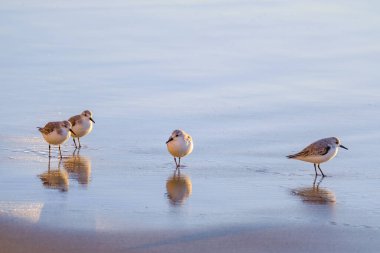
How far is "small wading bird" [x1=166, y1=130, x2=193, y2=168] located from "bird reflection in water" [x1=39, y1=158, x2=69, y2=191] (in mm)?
1464

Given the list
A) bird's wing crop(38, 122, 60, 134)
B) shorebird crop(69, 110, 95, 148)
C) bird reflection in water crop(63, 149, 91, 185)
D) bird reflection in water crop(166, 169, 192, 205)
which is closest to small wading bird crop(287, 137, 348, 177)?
bird reflection in water crop(166, 169, 192, 205)

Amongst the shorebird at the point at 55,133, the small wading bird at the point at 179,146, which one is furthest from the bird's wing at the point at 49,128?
the small wading bird at the point at 179,146

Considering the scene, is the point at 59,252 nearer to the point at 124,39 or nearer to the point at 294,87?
the point at 294,87

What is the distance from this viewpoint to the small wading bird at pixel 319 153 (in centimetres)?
1291

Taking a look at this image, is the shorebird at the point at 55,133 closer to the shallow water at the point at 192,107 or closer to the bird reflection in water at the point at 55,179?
the shallow water at the point at 192,107

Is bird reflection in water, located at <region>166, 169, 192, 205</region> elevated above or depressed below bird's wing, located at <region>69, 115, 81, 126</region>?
below

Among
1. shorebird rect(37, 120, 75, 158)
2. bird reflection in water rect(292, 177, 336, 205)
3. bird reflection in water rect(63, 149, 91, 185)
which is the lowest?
bird reflection in water rect(292, 177, 336, 205)

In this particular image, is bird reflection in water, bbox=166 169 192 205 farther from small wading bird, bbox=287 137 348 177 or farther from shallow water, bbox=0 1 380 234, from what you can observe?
small wading bird, bbox=287 137 348 177

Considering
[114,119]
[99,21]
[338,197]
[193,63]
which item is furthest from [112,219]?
[99,21]

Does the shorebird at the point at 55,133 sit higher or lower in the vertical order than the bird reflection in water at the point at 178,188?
higher

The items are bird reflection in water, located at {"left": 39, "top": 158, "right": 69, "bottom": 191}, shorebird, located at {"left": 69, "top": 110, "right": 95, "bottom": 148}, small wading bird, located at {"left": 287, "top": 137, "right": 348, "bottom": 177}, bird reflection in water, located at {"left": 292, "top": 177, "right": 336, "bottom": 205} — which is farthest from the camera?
shorebird, located at {"left": 69, "top": 110, "right": 95, "bottom": 148}

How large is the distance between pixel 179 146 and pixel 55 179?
72.9 inches

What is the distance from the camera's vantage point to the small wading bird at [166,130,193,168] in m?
13.1

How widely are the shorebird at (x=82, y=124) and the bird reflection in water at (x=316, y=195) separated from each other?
13.0 feet
